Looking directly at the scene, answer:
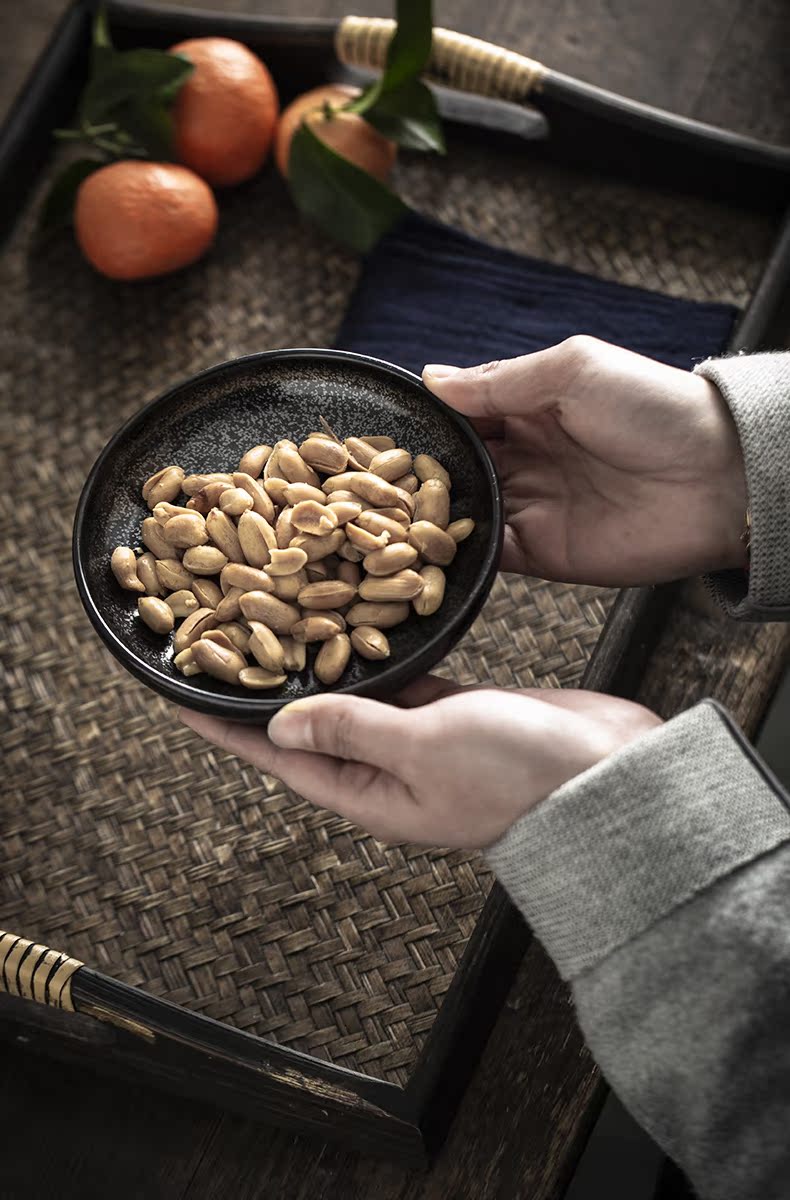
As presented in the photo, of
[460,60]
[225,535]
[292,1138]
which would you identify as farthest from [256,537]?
[460,60]

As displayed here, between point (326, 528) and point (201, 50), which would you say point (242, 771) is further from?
point (201, 50)

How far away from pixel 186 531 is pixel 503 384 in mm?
210

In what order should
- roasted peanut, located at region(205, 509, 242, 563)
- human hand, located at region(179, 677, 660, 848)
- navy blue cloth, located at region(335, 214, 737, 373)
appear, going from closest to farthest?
human hand, located at region(179, 677, 660, 848) < roasted peanut, located at region(205, 509, 242, 563) < navy blue cloth, located at region(335, 214, 737, 373)

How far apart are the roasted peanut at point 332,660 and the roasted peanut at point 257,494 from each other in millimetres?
94

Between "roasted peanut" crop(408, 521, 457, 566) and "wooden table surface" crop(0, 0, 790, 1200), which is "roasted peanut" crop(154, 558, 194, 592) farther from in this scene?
"wooden table surface" crop(0, 0, 790, 1200)

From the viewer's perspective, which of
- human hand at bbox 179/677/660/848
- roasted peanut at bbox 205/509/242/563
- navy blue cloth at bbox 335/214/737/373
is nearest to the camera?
human hand at bbox 179/677/660/848

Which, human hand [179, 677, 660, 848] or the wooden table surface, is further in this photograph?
the wooden table surface

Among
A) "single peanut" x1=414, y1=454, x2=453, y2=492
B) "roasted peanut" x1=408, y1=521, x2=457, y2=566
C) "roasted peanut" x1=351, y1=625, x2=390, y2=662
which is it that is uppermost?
"single peanut" x1=414, y1=454, x2=453, y2=492

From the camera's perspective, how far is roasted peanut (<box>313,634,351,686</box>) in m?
0.63

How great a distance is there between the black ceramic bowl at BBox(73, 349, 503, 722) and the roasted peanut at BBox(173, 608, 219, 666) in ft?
0.05

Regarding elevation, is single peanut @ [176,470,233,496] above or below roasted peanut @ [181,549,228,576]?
above

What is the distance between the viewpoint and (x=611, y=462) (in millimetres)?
708

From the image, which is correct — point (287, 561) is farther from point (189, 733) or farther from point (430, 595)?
point (189, 733)

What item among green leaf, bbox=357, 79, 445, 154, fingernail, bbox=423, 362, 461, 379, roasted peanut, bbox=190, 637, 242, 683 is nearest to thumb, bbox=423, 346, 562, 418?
fingernail, bbox=423, 362, 461, 379
